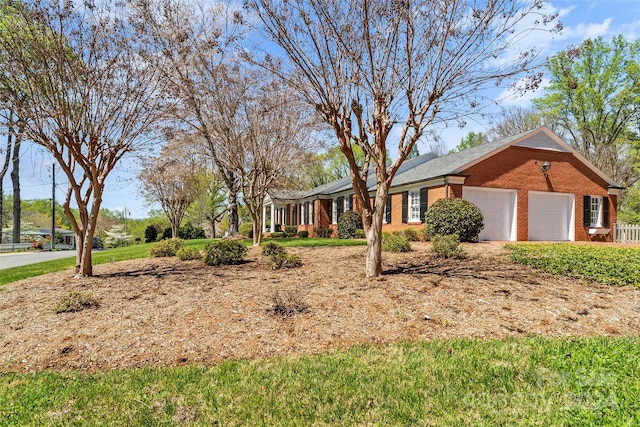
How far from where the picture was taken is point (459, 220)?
537 inches

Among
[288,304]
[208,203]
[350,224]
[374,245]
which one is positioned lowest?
[288,304]

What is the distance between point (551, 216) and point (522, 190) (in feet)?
7.96

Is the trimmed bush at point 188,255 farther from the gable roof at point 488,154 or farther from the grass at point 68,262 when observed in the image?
the gable roof at point 488,154

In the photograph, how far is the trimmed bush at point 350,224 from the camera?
19.6 meters

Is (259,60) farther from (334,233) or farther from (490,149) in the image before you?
(334,233)

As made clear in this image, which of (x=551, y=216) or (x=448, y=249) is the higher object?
(x=551, y=216)

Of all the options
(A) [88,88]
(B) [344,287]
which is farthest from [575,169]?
(A) [88,88]

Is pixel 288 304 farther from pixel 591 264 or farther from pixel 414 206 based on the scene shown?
pixel 414 206

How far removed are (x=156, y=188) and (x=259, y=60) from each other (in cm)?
2117

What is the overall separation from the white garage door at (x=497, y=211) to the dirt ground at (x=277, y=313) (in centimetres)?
951

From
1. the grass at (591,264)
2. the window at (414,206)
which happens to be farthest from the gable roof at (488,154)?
the grass at (591,264)

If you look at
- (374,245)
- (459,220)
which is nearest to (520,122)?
(459,220)

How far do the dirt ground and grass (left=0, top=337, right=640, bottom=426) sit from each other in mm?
451

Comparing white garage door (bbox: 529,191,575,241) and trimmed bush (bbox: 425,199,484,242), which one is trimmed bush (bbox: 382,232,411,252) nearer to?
trimmed bush (bbox: 425,199,484,242)
